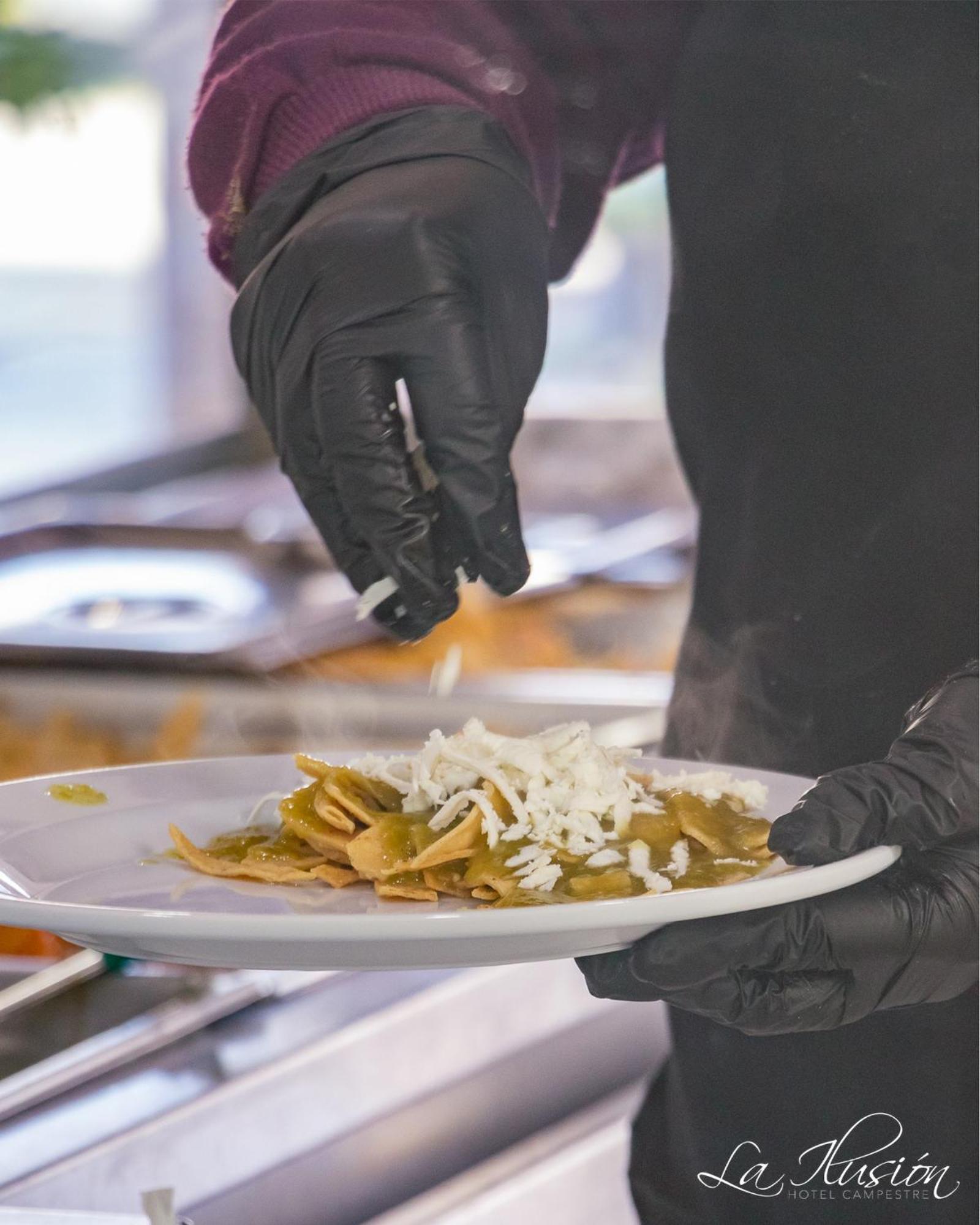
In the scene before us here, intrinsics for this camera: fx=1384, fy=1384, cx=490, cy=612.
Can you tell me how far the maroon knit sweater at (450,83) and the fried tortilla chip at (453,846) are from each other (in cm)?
38

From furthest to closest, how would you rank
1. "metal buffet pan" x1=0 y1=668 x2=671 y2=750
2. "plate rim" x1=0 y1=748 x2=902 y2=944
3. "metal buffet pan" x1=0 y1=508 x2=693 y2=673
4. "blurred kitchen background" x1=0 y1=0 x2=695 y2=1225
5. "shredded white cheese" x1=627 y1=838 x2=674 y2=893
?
"metal buffet pan" x1=0 y1=508 x2=693 y2=673 < "metal buffet pan" x1=0 y1=668 x2=671 y2=750 < "blurred kitchen background" x1=0 y1=0 x2=695 y2=1225 < "shredded white cheese" x1=627 y1=838 x2=674 y2=893 < "plate rim" x1=0 y1=748 x2=902 y2=944

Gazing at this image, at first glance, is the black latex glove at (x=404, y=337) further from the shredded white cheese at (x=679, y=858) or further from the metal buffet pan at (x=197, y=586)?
the metal buffet pan at (x=197, y=586)

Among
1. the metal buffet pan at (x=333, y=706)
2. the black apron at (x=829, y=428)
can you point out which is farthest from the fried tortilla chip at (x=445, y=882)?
the metal buffet pan at (x=333, y=706)

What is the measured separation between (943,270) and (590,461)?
39 centimetres

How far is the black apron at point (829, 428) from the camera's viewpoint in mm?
807

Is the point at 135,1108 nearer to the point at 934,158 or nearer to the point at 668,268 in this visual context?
the point at 668,268

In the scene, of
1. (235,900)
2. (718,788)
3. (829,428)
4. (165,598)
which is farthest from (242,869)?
(165,598)

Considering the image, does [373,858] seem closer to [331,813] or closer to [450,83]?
[331,813]

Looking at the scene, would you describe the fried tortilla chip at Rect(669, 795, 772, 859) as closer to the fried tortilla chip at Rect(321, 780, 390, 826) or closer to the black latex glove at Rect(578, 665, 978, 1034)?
the black latex glove at Rect(578, 665, 978, 1034)

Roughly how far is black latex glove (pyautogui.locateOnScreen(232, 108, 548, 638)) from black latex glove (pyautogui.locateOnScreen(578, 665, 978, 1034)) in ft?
0.81

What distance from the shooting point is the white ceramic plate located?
0.55 meters

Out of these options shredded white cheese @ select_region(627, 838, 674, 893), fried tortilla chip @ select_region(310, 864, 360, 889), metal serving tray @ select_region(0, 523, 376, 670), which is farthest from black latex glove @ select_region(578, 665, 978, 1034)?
metal serving tray @ select_region(0, 523, 376, 670)

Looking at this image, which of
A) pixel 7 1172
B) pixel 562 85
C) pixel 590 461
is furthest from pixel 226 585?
pixel 7 1172

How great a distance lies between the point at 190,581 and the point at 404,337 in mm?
837
